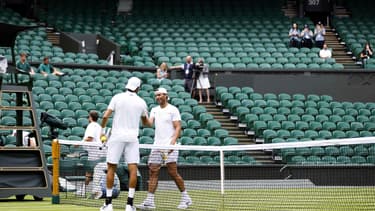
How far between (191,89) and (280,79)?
3240 millimetres

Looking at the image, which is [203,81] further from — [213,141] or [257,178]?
[257,178]

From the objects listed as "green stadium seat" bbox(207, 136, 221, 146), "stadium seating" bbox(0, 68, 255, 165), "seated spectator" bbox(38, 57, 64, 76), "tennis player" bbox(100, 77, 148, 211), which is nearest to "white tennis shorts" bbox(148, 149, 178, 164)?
"tennis player" bbox(100, 77, 148, 211)

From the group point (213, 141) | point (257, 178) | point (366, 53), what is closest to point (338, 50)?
point (366, 53)

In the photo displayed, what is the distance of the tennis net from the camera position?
12.1 m

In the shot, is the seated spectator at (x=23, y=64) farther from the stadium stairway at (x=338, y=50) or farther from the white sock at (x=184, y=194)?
the stadium stairway at (x=338, y=50)

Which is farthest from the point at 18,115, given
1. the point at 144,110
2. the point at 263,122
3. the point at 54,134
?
the point at 263,122

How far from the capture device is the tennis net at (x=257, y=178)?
12.1 meters

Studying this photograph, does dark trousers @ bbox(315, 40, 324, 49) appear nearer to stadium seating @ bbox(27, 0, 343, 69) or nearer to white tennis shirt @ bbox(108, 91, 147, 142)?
stadium seating @ bbox(27, 0, 343, 69)

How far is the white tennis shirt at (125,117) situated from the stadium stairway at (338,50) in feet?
70.4

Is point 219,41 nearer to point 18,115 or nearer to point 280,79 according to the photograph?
point 280,79

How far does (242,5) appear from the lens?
1563 inches

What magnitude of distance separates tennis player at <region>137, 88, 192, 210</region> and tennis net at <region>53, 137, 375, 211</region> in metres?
0.08

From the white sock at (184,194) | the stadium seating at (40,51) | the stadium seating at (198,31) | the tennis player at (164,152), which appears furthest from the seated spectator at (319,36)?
the white sock at (184,194)

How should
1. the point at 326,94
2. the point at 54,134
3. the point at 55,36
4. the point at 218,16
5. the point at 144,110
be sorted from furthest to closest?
the point at 218,16 → the point at 55,36 → the point at 326,94 → the point at 54,134 → the point at 144,110
